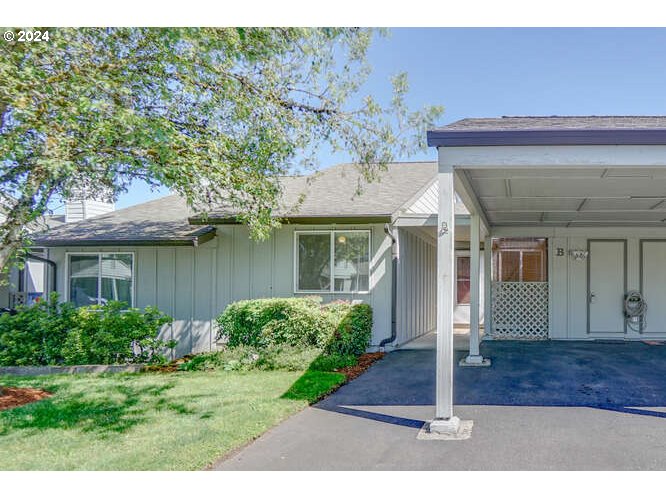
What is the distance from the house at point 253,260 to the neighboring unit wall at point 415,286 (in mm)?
45

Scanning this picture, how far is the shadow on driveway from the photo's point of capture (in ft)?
20.2

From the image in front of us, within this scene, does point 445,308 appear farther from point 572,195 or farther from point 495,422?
point 572,195

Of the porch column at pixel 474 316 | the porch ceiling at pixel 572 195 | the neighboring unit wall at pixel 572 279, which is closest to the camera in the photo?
the porch ceiling at pixel 572 195

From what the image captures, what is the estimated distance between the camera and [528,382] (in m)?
7.23

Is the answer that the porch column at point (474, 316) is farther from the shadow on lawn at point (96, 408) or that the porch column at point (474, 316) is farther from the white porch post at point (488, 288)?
the shadow on lawn at point (96, 408)

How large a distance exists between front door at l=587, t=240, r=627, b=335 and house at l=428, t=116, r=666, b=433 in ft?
0.07

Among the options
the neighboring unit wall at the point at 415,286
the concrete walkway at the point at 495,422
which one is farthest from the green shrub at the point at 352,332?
the neighboring unit wall at the point at 415,286

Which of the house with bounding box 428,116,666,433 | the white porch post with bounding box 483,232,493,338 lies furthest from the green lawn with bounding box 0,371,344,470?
the white porch post with bounding box 483,232,493,338

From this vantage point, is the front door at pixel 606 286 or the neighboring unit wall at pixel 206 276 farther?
the front door at pixel 606 286

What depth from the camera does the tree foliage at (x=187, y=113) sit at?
584 centimetres

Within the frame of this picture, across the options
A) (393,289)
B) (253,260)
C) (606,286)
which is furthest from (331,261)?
(606,286)

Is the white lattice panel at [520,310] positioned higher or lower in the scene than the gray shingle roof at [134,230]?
lower
